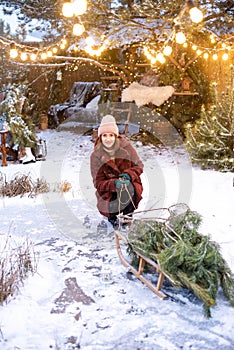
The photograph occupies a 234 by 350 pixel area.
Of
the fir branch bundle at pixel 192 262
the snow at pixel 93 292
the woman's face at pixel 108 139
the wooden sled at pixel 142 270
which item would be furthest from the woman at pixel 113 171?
the fir branch bundle at pixel 192 262

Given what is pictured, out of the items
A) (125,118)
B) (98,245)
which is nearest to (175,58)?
(125,118)

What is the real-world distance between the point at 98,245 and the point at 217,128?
14.5ft

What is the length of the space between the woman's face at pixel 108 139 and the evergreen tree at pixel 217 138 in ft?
11.1

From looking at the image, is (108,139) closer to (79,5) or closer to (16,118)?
(79,5)

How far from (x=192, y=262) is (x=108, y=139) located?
7.81 ft

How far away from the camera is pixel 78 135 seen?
42.9 feet

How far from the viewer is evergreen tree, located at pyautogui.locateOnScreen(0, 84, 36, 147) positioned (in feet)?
30.7

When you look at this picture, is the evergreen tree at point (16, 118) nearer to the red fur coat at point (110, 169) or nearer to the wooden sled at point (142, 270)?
the red fur coat at point (110, 169)

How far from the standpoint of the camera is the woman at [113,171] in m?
5.09

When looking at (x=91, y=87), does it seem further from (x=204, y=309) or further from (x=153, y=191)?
(x=204, y=309)

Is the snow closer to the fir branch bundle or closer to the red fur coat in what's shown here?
the fir branch bundle

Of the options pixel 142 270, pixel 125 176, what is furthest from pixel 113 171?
pixel 142 270

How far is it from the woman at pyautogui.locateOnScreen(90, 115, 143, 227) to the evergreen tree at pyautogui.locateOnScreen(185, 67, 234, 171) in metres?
3.16

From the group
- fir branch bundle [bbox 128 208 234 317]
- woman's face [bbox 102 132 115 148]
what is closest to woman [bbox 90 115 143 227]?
woman's face [bbox 102 132 115 148]
